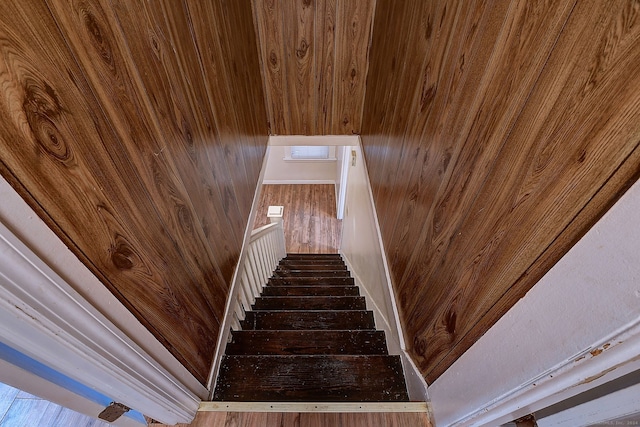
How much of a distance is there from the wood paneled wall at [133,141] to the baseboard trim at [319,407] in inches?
6.7

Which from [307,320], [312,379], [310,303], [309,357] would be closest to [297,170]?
[310,303]

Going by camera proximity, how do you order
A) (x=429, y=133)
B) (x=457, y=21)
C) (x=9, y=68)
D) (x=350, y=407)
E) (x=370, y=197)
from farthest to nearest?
(x=370, y=197)
(x=350, y=407)
(x=429, y=133)
(x=457, y=21)
(x=9, y=68)

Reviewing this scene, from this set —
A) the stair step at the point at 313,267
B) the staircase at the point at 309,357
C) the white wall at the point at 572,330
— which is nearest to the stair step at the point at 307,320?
the staircase at the point at 309,357

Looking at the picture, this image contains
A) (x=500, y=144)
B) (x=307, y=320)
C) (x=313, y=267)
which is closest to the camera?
(x=500, y=144)

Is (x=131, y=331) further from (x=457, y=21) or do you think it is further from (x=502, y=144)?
(x=457, y=21)

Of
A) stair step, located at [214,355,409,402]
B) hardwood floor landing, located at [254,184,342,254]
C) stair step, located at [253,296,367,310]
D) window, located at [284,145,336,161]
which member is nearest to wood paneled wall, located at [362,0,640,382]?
stair step, located at [214,355,409,402]

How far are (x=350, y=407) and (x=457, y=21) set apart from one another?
4.40 feet

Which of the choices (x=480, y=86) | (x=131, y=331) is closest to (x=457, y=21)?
(x=480, y=86)

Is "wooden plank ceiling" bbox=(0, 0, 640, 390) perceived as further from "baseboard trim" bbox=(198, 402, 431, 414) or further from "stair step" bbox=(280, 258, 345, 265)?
"stair step" bbox=(280, 258, 345, 265)

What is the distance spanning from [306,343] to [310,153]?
5.04 m

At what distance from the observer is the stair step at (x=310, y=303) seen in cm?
246

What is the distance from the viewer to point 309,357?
1.45m

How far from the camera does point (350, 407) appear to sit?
3.88 ft

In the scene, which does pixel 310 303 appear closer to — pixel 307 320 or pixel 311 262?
pixel 307 320
